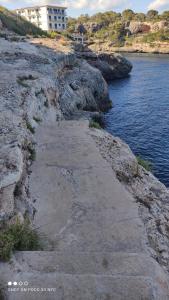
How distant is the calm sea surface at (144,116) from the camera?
1500 inches

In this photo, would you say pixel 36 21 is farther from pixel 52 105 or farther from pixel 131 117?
pixel 52 105

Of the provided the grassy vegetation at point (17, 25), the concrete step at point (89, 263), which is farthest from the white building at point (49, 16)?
the concrete step at point (89, 263)

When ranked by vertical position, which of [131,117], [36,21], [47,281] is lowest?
[131,117]

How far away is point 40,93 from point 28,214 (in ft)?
52.7

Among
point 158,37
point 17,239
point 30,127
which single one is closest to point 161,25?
point 158,37

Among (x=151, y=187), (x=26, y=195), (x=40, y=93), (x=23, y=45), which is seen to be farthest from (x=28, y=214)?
(x=23, y=45)

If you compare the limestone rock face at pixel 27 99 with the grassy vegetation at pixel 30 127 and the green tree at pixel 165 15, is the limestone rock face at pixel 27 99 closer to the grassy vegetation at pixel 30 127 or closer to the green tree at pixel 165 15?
the grassy vegetation at pixel 30 127

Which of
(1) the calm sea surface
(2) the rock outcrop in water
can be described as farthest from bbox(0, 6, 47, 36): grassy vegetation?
(1) the calm sea surface

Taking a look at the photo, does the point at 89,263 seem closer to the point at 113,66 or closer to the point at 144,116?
the point at 144,116

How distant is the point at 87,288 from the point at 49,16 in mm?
158103

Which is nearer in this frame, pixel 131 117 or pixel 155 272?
pixel 155 272

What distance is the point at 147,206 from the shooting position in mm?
16844

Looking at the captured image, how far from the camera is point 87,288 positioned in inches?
367

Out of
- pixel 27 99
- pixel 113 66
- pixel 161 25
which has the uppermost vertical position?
pixel 161 25
